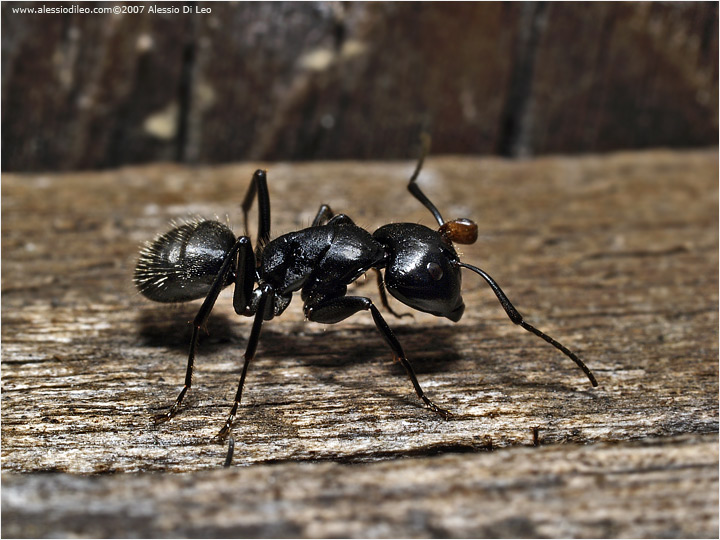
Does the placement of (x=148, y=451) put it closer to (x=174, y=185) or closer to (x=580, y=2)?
(x=174, y=185)

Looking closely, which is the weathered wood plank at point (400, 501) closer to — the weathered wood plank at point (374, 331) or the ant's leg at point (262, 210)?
the weathered wood plank at point (374, 331)

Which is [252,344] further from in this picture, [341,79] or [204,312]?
[341,79]

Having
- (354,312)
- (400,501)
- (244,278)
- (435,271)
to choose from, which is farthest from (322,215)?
(400,501)

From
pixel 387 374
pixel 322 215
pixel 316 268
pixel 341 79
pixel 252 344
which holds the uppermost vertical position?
pixel 341 79

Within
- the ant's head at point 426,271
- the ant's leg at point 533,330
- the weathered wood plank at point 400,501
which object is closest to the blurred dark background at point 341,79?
the ant's head at point 426,271

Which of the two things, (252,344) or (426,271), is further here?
(426,271)

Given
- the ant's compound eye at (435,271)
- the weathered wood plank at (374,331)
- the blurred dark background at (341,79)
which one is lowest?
the weathered wood plank at (374,331)
